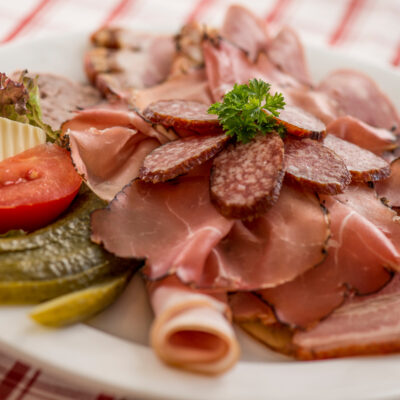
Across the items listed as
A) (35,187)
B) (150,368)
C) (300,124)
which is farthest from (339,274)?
(35,187)

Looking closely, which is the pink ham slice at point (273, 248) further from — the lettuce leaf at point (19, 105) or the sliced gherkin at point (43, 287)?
the lettuce leaf at point (19, 105)

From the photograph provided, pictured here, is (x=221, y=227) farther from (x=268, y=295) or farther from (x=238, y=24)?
(x=238, y=24)

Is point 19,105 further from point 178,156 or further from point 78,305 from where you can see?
point 78,305

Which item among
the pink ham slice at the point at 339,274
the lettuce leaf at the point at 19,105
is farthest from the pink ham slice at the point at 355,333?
the lettuce leaf at the point at 19,105

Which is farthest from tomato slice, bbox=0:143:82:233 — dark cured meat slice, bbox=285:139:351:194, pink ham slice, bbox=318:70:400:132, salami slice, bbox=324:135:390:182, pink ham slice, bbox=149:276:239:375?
pink ham slice, bbox=318:70:400:132

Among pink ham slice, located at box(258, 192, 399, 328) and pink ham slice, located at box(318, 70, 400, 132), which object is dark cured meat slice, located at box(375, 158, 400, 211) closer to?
pink ham slice, located at box(258, 192, 399, 328)

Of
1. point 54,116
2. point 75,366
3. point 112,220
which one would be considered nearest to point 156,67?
point 54,116
